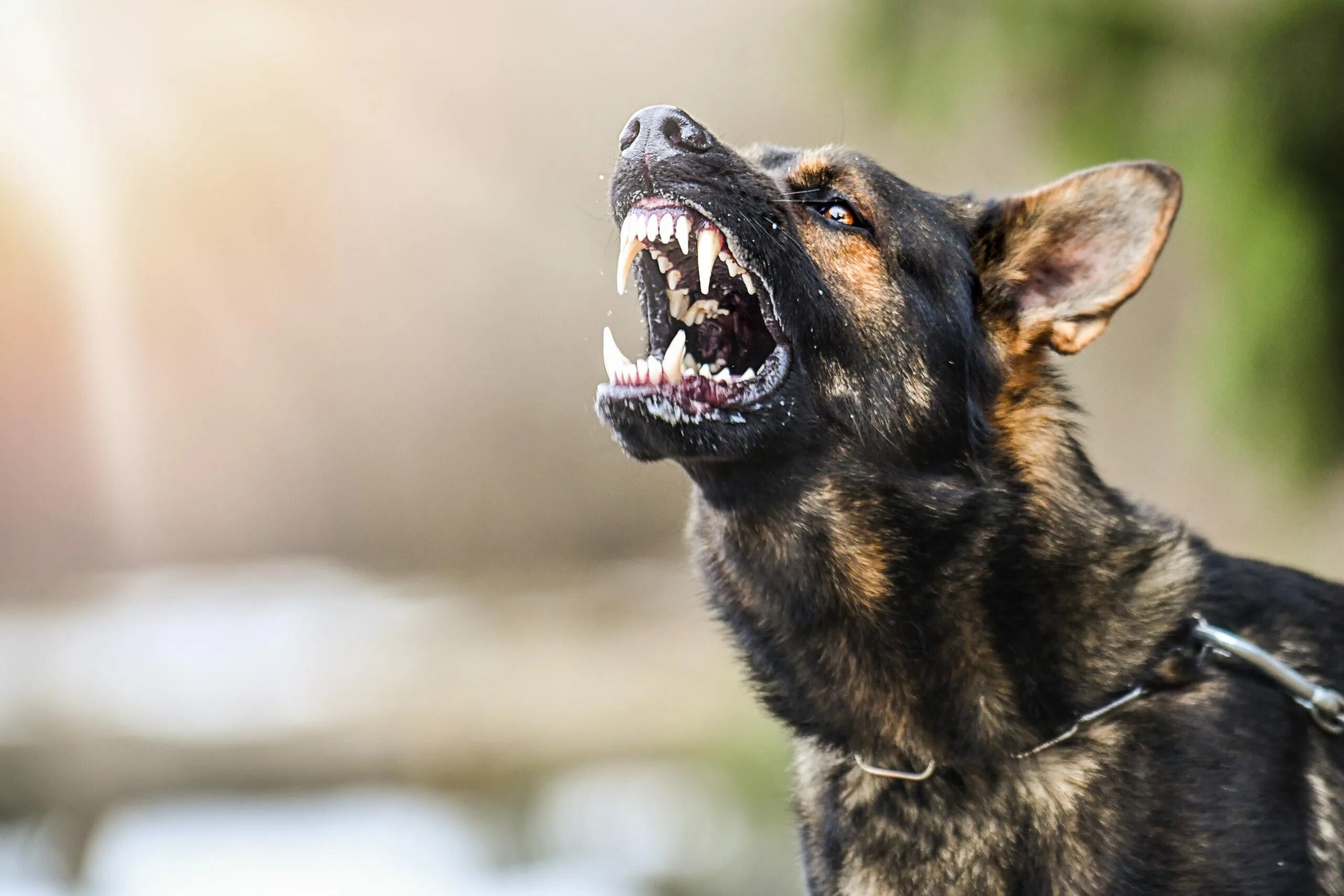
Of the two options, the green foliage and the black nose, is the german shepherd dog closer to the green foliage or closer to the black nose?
the black nose

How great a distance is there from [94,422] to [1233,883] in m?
5.19

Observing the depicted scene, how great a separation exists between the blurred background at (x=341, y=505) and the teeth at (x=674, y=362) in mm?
2748

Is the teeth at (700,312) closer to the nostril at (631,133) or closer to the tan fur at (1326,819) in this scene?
the nostril at (631,133)

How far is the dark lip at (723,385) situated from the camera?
6.37ft

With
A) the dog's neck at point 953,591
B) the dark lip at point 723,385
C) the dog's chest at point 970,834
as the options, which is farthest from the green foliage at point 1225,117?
the dog's chest at point 970,834

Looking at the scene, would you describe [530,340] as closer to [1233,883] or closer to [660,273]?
[660,273]

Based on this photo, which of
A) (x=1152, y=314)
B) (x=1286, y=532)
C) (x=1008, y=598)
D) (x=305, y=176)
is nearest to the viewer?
(x=1008, y=598)

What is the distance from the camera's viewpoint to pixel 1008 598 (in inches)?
77.6

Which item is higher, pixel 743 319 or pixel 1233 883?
pixel 743 319

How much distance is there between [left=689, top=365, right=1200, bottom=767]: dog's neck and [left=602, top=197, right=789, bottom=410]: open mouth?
180mm

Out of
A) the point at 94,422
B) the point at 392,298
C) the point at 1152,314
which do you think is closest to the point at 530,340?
the point at 392,298

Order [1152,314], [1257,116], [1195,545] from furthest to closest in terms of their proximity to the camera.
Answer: [1152,314]
[1257,116]
[1195,545]

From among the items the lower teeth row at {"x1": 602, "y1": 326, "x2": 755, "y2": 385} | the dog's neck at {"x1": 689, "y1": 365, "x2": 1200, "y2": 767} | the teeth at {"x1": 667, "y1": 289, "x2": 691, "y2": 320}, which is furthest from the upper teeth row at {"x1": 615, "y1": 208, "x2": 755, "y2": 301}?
the dog's neck at {"x1": 689, "y1": 365, "x2": 1200, "y2": 767}

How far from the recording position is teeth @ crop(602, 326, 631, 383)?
2010mm
